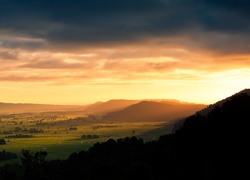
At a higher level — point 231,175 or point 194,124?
point 194,124

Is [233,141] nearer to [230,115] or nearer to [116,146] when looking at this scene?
[230,115]

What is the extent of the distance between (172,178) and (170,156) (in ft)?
47.8

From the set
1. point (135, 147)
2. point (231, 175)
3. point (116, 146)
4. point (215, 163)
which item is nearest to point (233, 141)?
point (215, 163)

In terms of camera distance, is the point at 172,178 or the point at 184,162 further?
the point at 184,162

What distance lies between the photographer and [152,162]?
8350 cm

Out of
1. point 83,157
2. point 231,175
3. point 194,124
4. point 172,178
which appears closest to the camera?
→ point 231,175

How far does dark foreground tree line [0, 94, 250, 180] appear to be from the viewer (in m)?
67.2

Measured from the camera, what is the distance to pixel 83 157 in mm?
117438

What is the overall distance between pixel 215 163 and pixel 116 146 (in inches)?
2158

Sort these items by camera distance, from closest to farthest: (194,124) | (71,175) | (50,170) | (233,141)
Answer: (233,141) → (194,124) → (71,175) → (50,170)

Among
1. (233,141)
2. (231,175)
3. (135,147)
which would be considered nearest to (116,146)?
(135,147)

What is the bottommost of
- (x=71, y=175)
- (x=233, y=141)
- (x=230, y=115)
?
(x=71, y=175)

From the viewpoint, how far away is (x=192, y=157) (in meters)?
76.8

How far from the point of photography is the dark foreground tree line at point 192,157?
220 feet
